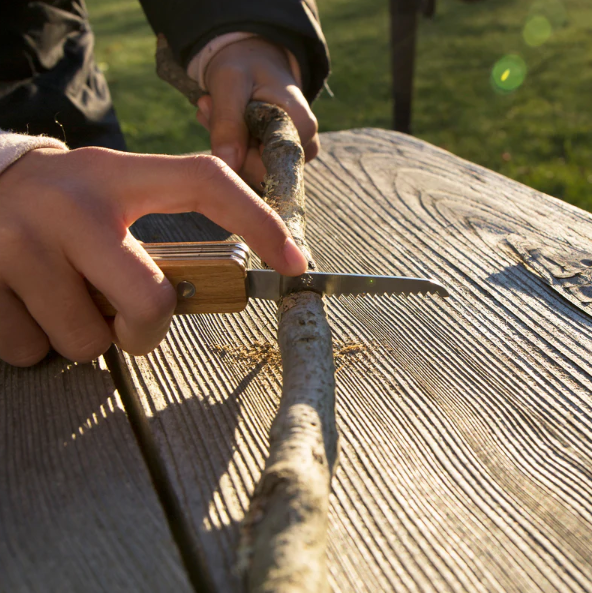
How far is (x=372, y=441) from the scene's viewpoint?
3.96 ft

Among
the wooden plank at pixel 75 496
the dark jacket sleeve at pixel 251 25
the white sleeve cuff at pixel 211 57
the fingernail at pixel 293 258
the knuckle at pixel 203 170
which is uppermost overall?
the dark jacket sleeve at pixel 251 25

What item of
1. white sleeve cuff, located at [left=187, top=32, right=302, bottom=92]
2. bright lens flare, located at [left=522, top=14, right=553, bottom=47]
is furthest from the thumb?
bright lens flare, located at [left=522, top=14, right=553, bottom=47]

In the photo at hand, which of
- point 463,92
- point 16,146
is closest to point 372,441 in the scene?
point 16,146

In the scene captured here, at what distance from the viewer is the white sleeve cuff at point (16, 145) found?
1.30 meters

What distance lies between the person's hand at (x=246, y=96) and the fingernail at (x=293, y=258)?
0.94m

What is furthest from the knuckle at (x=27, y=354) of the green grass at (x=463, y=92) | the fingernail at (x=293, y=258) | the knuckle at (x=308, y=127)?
the green grass at (x=463, y=92)

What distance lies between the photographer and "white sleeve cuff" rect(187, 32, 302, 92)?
2.36 metres

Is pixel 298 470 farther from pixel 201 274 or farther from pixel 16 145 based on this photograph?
pixel 16 145

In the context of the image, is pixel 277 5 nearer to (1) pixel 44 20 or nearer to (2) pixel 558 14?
(1) pixel 44 20

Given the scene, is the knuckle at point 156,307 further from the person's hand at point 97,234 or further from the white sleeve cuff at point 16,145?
the white sleeve cuff at point 16,145

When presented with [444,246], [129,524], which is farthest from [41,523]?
[444,246]

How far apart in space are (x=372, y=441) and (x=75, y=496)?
1.97 feet

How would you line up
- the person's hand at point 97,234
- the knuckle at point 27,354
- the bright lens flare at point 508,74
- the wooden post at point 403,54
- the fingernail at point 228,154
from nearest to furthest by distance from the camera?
the person's hand at point 97,234 → the knuckle at point 27,354 → the fingernail at point 228,154 → the wooden post at point 403,54 → the bright lens flare at point 508,74

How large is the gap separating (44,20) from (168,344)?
1.78m
